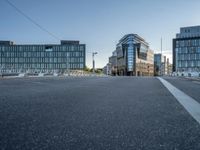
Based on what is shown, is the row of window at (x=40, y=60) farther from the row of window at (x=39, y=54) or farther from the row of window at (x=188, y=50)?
the row of window at (x=188, y=50)

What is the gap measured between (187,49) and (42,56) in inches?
2879

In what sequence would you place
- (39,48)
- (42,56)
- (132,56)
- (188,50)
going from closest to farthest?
(188,50) → (132,56) → (42,56) → (39,48)

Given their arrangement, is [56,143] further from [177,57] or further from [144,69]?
[144,69]

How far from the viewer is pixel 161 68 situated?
19538 centimetres

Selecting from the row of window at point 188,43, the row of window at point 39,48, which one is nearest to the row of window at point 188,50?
the row of window at point 188,43

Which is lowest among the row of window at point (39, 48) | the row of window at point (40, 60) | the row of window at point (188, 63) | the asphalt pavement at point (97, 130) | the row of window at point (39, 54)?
the asphalt pavement at point (97, 130)

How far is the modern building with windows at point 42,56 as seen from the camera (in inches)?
5408

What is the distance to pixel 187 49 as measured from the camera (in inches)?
4712

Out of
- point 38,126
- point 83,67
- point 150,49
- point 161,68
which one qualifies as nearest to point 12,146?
point 38,126

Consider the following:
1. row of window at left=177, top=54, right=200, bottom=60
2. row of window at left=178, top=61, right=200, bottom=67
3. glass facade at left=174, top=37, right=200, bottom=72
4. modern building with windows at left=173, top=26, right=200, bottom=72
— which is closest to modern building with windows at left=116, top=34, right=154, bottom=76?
modern building with windows at left=173, top=26, right=200, bottom=72

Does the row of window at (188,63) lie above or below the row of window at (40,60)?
below

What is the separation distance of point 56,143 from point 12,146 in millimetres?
395

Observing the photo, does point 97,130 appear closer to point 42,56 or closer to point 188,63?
point 188,63

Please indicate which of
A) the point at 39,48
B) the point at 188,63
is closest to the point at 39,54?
the point at 39,48
